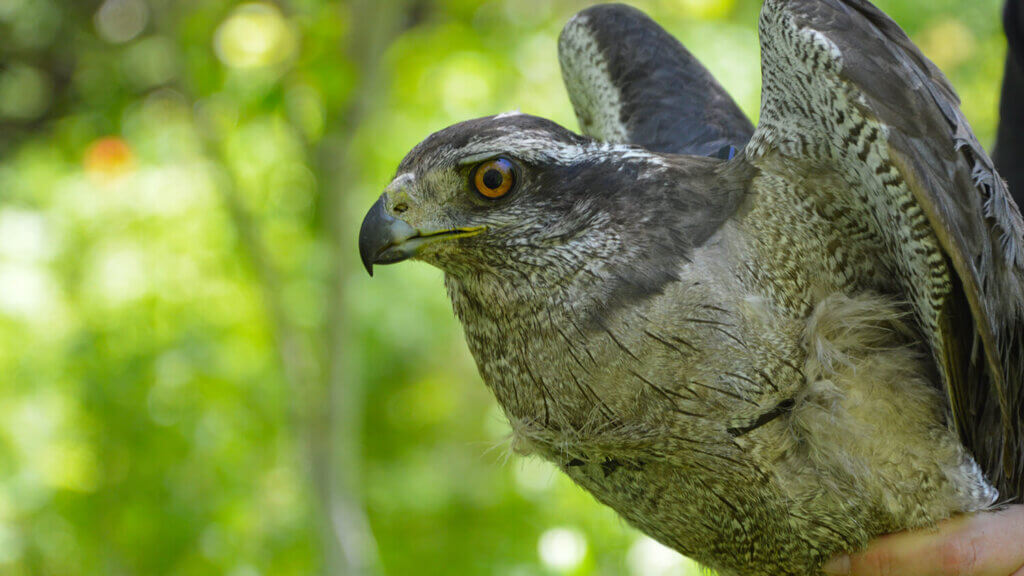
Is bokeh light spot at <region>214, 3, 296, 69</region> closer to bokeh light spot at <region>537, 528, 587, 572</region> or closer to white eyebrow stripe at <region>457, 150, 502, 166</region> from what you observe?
bokeh light spot at <region>537, 528, 587, 572</region>

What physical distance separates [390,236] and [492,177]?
0.79 feet

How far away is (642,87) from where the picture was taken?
9.24 ft

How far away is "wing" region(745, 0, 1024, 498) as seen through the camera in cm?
171

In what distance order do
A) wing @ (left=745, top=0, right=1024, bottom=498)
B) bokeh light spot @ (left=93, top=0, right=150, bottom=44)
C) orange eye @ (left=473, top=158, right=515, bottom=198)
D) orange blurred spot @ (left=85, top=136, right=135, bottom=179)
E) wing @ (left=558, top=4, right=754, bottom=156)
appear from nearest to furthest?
wing @ (left=745, top=0, right=1024, bottom=498) < orange eye @ (left=473, top=158, right=515, bottom=198) < wing @ (left=558, top=4, right=754, bottom=156) < orange blurred spot @ (left=85, top=136, right=135, bottom=179) < bokeh light spot @ (left=93, top=0, right=150, bottom=44)

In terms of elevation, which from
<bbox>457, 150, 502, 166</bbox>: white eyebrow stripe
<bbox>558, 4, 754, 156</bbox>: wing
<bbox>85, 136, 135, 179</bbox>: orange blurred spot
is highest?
<bbox>85, 136, 135, 179</bbox>: orange blurred spot

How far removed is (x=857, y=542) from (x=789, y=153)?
818mm

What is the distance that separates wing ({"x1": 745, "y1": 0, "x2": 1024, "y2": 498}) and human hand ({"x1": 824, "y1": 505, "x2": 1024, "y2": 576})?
0.15 meters

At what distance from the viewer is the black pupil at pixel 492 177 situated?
1912 millimetres

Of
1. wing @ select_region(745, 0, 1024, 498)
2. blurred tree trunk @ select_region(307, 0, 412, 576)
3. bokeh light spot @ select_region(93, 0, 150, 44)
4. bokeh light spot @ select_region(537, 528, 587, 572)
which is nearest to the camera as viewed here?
wing @ select_region(745, 0, 1024, 498)

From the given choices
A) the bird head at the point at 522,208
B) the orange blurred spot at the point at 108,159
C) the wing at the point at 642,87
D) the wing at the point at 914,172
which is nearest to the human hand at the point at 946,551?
the wing at the point at 914,172

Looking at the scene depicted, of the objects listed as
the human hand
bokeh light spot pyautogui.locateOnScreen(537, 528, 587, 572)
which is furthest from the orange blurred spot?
the human hand

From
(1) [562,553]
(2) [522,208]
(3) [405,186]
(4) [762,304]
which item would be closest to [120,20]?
(1) [562,553]

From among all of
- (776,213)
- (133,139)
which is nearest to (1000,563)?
(776,213)

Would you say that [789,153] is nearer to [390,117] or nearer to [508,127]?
[508,127]
